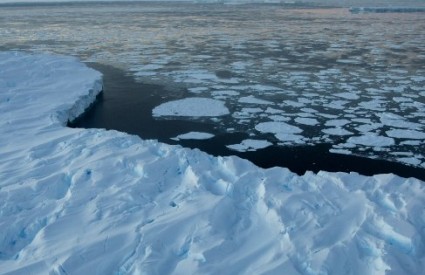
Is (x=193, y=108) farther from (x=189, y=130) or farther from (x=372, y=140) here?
(x=372, y=140)

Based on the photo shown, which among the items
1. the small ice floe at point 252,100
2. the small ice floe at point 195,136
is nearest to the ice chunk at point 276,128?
the small ice floe at point 195,136

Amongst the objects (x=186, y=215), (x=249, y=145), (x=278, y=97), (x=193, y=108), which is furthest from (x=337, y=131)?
(x=186, y=215)

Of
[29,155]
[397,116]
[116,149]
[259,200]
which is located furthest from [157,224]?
[397,116]

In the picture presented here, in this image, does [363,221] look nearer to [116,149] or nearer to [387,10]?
[116,149]

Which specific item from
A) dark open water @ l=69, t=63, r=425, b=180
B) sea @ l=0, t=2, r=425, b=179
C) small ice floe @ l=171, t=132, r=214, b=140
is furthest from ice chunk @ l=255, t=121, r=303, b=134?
small ice floe @ l=171, t=132, r=214, b=140

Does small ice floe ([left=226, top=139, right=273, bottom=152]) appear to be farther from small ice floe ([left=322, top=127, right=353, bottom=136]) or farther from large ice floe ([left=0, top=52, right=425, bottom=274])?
large ice floe ([left=0, top=52, right=425, bottom=274])
